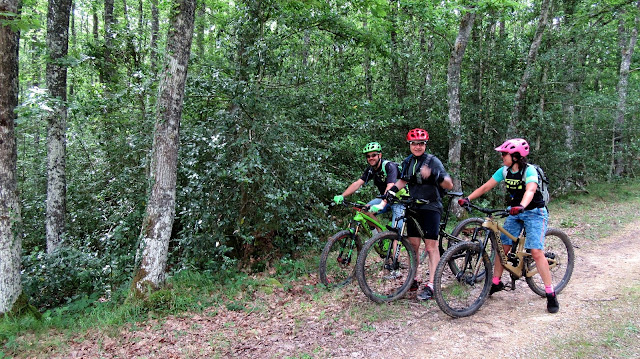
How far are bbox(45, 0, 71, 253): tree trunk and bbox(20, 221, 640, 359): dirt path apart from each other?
336 centimetres

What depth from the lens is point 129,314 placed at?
4.82 meters

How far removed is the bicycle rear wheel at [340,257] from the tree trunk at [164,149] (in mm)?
2387

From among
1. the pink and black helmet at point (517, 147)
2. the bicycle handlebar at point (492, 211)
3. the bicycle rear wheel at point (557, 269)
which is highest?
the pink and black helmet at point (517, 147)

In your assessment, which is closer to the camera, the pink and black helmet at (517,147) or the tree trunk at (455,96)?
the pink and black helmet at (517,147)

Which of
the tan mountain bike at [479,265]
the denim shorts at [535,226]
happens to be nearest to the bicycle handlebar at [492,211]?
the tan mountain bike at [479,265]

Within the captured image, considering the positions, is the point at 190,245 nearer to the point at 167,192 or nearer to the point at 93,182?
the point at 167,192

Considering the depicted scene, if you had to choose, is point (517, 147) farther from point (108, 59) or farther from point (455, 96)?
point (108, 59)

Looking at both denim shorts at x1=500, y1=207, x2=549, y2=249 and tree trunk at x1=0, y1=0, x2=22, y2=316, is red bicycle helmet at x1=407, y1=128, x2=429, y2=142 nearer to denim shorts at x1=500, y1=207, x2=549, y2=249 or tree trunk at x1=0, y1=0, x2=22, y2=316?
denim shorts at x1=500, y1=207, x2=549, y2=249

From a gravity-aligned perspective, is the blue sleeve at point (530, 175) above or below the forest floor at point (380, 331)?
above

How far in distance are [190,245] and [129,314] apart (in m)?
1.62

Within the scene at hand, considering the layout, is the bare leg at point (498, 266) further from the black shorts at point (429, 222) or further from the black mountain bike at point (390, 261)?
the black shorts at point (429, 222)

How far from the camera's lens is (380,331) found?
4285 millimetres

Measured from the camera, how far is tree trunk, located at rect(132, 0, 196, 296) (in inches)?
203

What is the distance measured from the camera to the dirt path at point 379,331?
3.84 m
